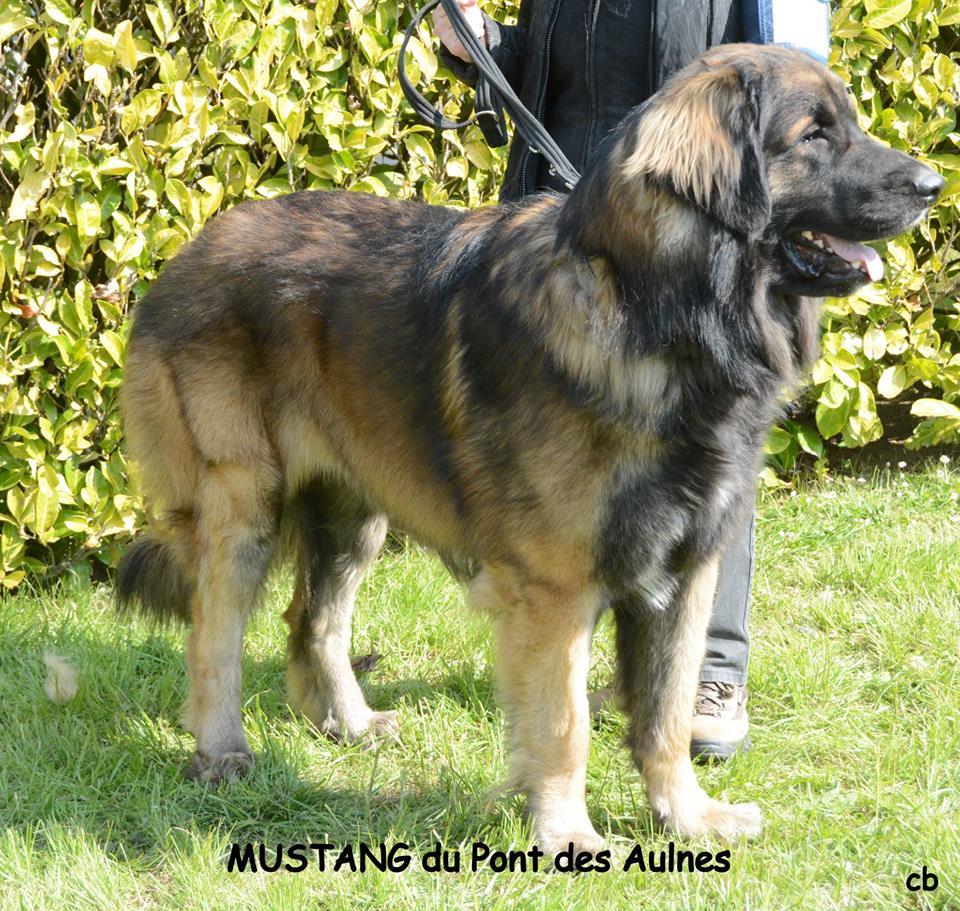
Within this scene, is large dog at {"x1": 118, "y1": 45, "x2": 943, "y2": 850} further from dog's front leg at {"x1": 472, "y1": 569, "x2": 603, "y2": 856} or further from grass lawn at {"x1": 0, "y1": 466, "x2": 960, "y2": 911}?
grass lawn at {"x1": 0, "y1": 466, "x2": 960, "y2": 911}

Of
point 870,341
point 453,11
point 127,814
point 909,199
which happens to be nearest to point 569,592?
point 909,199

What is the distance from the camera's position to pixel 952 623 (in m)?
3.98

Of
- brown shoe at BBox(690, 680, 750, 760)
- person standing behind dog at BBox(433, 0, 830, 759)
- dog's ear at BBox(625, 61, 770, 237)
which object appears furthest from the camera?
brown shoe at BBox(690, 680, 750, 760)

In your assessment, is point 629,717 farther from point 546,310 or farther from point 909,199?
point 909,199

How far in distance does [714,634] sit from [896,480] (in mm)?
2312

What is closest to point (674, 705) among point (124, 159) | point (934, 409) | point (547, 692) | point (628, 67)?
point (547, 692)

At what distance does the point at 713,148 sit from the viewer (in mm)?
2510

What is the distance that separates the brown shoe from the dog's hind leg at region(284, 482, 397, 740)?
34.8 inches

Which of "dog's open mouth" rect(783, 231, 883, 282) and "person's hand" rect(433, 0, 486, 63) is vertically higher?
"person's hand" rect(433, 0, 486, 63)

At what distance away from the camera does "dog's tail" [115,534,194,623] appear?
356cm

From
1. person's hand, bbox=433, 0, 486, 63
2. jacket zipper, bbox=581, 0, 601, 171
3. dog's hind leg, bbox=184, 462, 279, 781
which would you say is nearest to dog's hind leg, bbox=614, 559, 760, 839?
dog's hind leg, bbox=184, 462, 279, 781

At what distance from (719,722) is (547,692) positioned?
87 cm

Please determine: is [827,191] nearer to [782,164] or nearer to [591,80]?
[782,164]

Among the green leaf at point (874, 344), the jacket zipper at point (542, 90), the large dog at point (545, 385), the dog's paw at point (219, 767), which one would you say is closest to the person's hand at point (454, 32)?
the jacket zipper at point (542, 90)
